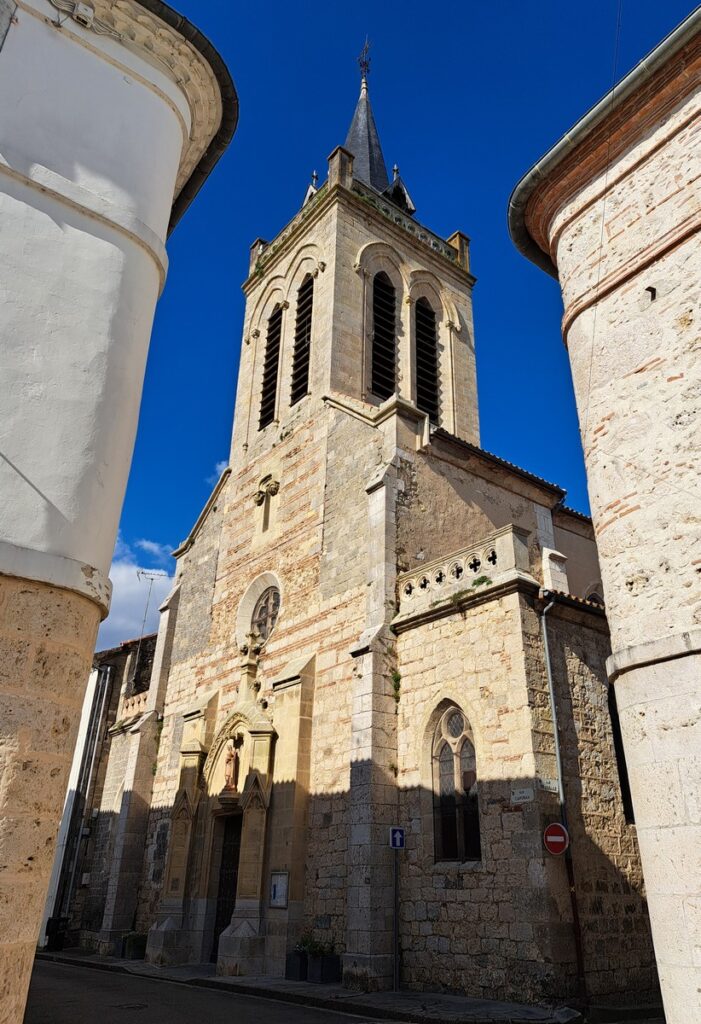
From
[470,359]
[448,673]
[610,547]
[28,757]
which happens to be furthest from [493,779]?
[470,359]

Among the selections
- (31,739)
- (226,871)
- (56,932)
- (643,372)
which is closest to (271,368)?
(226,871)

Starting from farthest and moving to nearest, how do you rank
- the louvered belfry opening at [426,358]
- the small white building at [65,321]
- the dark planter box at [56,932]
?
1. the louvered belfry opening at [426,358]
2. the dark planter box at [56,932]
3. the small white building at [65,321]

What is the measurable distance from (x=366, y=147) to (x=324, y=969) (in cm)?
2437

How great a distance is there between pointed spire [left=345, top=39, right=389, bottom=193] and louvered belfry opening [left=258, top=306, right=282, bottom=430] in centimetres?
587

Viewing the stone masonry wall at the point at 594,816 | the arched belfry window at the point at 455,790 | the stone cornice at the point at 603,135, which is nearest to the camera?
the stone cornice at the point at 603,135

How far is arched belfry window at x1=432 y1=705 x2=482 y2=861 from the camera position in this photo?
9.52 meters

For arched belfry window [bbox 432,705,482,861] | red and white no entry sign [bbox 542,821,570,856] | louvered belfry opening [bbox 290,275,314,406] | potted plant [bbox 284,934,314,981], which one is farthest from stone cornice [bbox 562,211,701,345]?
louvered belfry opening [bbox 290,275,314,406]

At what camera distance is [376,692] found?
1091 cm

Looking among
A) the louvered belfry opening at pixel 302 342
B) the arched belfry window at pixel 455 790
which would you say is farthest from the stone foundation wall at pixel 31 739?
the louvered belfry opening at pixel 302 342

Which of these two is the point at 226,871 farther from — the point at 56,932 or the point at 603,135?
the point at 603,135

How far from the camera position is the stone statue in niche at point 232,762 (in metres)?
12.9

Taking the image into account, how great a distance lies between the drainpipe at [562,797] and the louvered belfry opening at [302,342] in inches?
363

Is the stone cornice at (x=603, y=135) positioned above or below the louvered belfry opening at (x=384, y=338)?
below

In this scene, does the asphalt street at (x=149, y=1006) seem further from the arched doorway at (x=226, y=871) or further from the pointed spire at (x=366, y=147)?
the pointed spire at (x=366, y=147)
